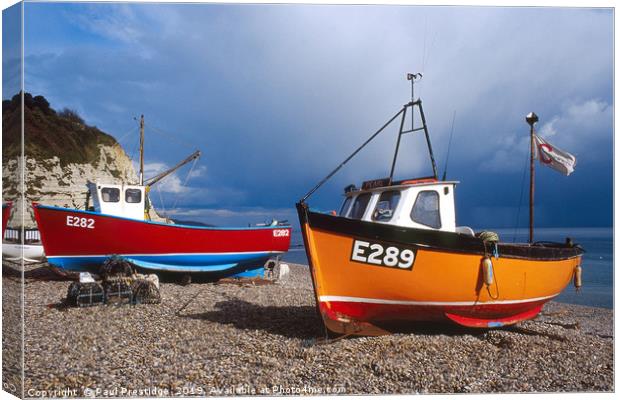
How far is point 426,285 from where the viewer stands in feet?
24.6

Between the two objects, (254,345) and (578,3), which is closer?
(578,3)

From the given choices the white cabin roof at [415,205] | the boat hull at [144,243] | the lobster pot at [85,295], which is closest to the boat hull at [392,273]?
the white cabin roof at [415,205]

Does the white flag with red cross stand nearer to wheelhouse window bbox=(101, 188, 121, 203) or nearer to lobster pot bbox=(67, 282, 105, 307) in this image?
lobster pot bbox=(67, 282, 105, 307)

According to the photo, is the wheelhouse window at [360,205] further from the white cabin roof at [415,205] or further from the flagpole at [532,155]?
the flagpole at [532,155]

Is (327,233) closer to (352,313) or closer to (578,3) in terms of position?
(352,313)

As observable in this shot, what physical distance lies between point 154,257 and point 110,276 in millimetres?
2390

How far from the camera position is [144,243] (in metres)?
13.5

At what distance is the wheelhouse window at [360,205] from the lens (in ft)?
27.8

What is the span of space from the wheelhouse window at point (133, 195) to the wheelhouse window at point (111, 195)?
234mm

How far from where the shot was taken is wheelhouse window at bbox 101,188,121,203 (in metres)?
14.2

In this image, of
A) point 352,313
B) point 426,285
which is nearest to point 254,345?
point 352,313

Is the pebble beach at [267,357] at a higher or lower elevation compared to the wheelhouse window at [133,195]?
lower

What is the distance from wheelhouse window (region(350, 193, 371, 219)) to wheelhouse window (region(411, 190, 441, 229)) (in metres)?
0.92

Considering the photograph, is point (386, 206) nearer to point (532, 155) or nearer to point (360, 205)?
point (360, 205)
